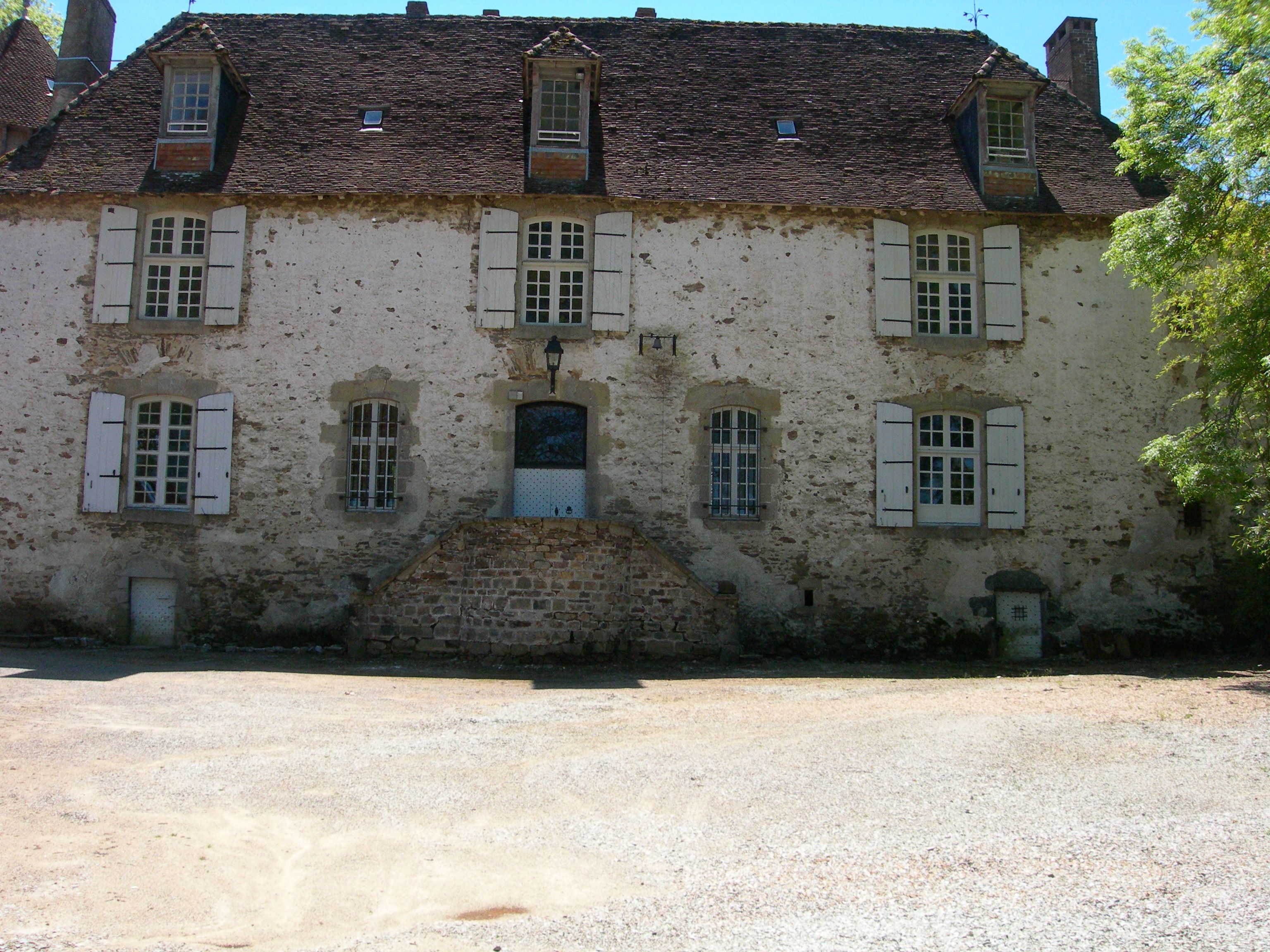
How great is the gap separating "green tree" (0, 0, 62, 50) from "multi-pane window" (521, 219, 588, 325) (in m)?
15.0

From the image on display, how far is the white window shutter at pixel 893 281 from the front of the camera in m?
13.6

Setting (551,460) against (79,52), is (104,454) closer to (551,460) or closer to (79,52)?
(551,460)

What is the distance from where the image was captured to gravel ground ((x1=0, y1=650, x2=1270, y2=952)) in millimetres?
4066

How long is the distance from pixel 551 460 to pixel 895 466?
4.61 metres

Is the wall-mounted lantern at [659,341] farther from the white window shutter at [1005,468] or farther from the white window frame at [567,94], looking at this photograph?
the white window shutter at [1005,468]

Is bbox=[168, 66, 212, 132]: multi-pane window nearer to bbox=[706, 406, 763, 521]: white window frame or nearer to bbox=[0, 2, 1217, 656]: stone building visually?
bbox=[0, 2, 1217, 656]: stone building

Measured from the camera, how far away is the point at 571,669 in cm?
1148

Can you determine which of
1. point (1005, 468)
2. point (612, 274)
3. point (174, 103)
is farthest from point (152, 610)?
point (1005, 468)

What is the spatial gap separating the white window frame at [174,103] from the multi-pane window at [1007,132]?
1094cm

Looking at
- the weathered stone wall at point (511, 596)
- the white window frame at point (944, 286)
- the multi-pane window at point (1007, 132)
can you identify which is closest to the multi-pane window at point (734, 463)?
the weathered stone wall at point (511, 596)

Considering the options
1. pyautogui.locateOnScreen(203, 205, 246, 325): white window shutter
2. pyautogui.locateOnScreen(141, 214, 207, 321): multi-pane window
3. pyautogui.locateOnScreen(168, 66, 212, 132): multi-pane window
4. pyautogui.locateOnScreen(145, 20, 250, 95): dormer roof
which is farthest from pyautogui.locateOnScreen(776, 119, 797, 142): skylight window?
pyautogui.locateOnScreen(141, 214, 207, 321): multi-pane window

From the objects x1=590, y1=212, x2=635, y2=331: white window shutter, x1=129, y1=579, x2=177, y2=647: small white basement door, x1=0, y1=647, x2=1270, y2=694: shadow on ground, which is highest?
x1=590, y1=212, x2=635, y2=331: white window shutter

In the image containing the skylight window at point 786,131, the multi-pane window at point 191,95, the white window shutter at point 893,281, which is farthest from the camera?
the skylight window at point 786,131

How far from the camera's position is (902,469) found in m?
13.4
